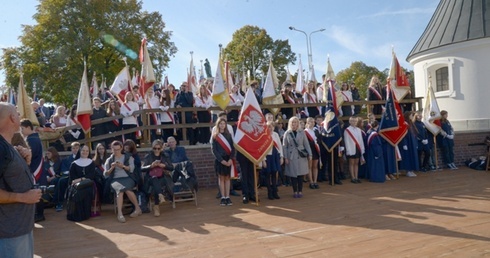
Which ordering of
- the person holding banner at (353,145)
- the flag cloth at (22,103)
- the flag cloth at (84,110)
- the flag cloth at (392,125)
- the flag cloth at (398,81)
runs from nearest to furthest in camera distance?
the flag cloth at (22,103) → the flag cloth at (84,110) → the person holding banner at (353,145) → the flag cloth at (392,125) → the flag cloth at (398,81)

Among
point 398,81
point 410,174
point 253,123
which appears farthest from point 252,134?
point 398,81

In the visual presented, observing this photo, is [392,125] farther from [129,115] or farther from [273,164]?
[129,115]

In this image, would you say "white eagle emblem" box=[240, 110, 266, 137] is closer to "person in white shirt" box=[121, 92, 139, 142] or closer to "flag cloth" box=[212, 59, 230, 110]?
"flag cloth" box=[212, 59, 230, 110]

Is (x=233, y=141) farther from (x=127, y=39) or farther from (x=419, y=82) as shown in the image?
(x=127, y=39)

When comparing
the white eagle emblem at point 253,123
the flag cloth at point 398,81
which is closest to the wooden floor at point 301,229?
the white eagle emblem at point 253,123

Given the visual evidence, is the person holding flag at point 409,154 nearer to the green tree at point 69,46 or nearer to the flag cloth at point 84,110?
the flag cloth at point 84,110

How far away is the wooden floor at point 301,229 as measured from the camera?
5.52 m

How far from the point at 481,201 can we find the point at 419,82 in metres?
17.5

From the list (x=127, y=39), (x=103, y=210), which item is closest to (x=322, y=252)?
(x=103, y=210)

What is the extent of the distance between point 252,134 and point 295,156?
1.19 m

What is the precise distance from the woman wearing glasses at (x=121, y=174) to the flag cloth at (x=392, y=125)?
23.2 feet

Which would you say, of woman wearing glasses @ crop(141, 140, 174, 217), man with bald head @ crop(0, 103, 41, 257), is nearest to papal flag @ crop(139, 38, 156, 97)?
woman wearing glasses @ crop(141, 140, 174, 217)

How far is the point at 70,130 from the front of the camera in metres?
11.0

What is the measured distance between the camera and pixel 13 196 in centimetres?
307
